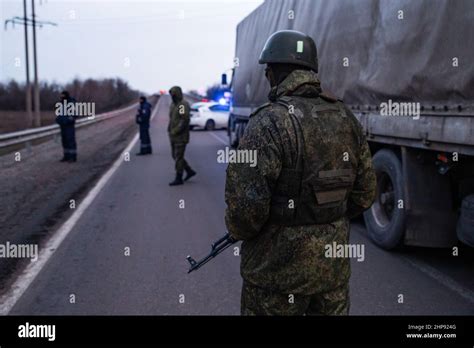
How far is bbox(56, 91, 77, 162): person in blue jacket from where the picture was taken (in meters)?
13.7

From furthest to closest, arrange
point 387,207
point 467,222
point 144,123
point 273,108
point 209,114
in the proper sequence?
point 209,114 < point 144,123 < point 387,207 < point 467,222 < point 273,108

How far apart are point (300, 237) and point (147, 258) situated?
140 inches

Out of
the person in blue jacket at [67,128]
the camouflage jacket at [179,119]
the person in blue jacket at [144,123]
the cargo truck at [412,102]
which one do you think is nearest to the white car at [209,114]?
the person in blue jacket at [144,123]

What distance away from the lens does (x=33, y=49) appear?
29938 millimetres

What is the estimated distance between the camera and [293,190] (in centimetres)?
239

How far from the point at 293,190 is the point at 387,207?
3.90 metres

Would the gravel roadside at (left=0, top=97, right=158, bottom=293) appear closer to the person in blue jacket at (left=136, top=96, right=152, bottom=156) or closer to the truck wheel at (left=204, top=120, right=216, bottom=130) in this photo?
the person in blue jacket at (left=136, top=96, right=152, bottom=156)

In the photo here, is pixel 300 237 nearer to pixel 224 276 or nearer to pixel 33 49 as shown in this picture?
pixel 224 276

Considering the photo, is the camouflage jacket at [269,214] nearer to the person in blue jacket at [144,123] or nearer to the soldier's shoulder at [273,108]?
the soldier's shoulder at [273,108]

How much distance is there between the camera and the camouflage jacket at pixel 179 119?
10148 millimetres

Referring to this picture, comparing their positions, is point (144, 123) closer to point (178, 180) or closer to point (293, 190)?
point (178, 180)

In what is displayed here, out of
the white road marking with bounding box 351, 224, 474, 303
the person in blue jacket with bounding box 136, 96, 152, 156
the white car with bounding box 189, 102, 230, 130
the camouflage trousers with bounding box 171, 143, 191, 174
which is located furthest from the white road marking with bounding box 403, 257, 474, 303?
the white car with bounding box 189, 102, 230, 130

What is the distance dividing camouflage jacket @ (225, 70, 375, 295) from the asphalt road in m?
1.86

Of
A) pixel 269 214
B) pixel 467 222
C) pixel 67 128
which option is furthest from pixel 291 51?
pixel 67 128
